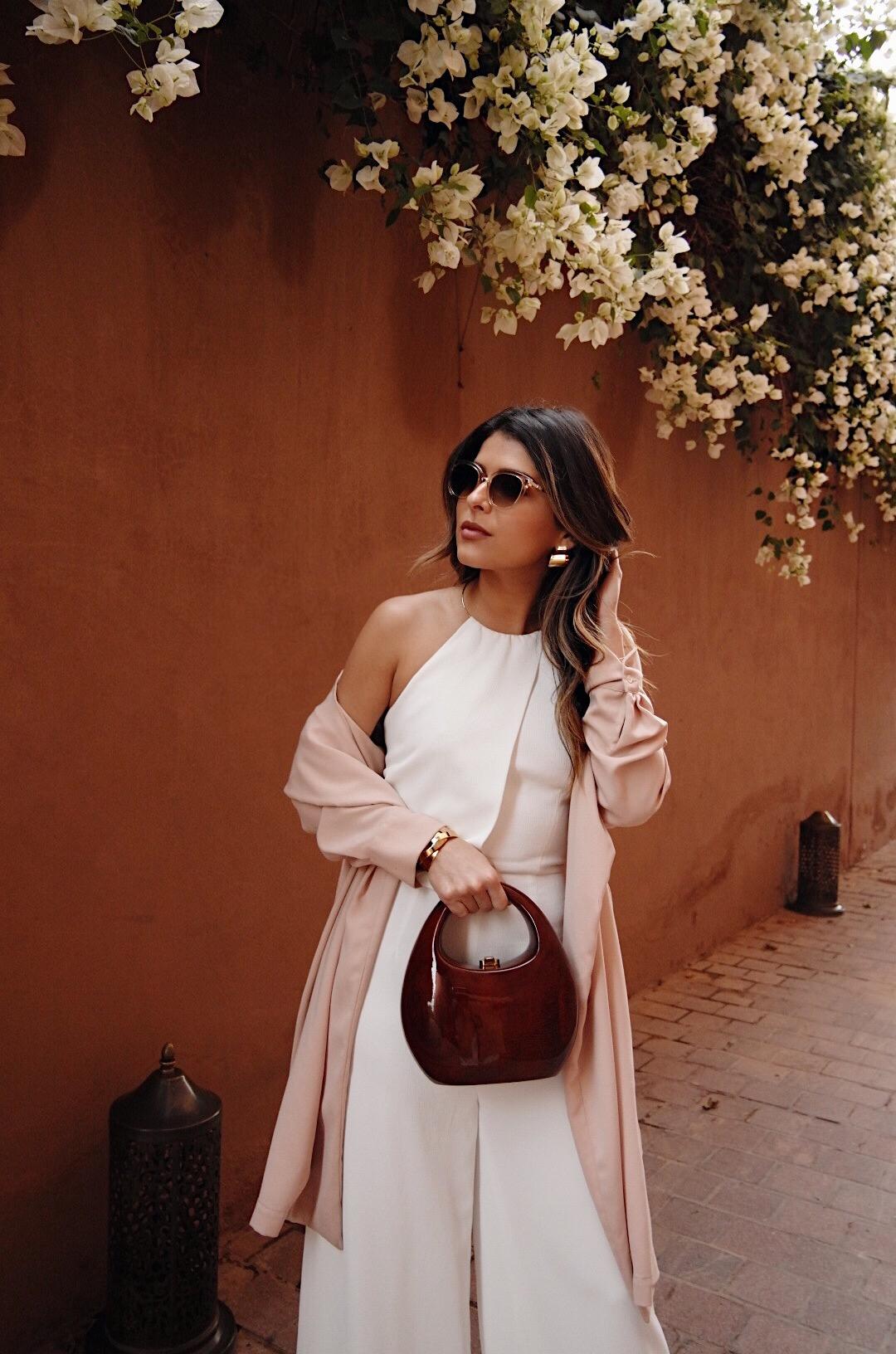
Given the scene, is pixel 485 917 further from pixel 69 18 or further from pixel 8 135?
pixel 69 18

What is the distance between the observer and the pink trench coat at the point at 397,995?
2059 millimetres

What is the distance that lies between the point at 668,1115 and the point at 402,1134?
8.68ft

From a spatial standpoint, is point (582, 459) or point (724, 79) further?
point (724, 79)

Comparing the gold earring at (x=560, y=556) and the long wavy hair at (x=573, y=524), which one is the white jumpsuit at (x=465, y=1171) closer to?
the long wavy hair at (x=573, y=524)

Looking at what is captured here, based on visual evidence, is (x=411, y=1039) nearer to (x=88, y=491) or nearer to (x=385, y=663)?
(x=385, y=663)

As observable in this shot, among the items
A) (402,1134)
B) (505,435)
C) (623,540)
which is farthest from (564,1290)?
(505,435)

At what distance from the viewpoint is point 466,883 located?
196 centimetres

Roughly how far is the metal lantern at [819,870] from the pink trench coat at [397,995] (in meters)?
5.72

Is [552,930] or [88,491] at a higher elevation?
[88,491]

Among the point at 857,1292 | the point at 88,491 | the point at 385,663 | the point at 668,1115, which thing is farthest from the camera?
the point at 668,1115

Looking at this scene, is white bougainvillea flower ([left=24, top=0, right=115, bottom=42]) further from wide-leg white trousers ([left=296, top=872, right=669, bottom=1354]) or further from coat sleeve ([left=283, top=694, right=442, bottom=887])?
wide-leg white trousers ([left=296, top=872, right=669, bottom=1354])

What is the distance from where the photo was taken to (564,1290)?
2.02 m

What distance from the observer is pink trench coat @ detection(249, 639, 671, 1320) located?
206 cm

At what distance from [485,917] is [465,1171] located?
470mm
